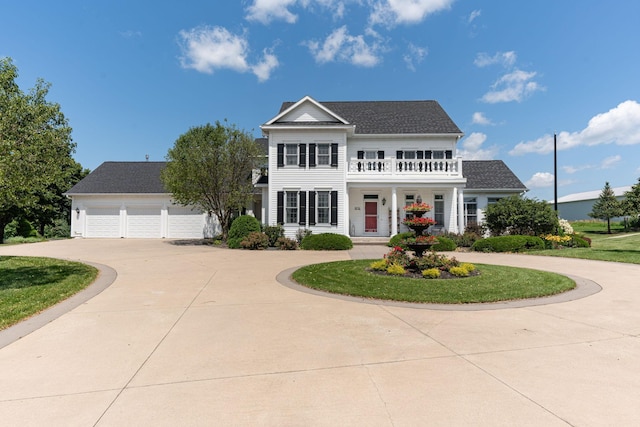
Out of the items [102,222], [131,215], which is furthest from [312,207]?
[102,222]

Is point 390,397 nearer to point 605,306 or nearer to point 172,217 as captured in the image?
point 605,306

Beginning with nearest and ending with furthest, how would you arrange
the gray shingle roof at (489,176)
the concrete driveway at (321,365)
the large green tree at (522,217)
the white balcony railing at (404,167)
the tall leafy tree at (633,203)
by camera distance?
the concrete driveway at (321,365)
the large green tree at (522,217)
the white balcony railing at (404,167)
the gray shingle roof at (489,176)
the tall leafy tree at (633,203)

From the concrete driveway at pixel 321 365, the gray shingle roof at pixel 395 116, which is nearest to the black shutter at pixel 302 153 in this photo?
the gray shingle roof at pixel 395 116

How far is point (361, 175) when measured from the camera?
20.3 metres

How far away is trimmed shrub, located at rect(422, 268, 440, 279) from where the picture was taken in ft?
29.9

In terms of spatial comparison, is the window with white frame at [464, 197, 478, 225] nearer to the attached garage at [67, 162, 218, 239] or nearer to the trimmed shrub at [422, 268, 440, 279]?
the trimmed shrub at [422, 268, 440, 279]

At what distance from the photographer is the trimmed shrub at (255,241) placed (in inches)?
695

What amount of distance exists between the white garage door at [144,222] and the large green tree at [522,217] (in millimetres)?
23552

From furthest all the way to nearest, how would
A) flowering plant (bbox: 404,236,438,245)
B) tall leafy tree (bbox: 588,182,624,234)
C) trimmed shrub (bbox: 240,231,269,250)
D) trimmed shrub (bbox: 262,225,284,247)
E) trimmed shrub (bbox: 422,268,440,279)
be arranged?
tall leafy tree (bbox: 588,182,624,234) → trimmed shrub (bbox: 262,225,284,247) → trimmed shrub (bbox: 240,231,269,250) → flowering plant (bbox: 404,236,438,245) → trimmed shrub (bbox: 422,268,440,279)

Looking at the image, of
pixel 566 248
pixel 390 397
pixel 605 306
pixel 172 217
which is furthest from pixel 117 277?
pixel 566 248

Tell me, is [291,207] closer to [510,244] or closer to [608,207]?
[510,244]

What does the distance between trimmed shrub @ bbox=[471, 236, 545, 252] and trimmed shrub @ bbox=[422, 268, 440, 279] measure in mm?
9329

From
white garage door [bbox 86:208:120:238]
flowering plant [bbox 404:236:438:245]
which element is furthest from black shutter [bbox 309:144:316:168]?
white garage door [bbox 86:208:120:238]

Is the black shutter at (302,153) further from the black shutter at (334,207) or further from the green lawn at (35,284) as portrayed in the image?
the green lawn at (35,284)
